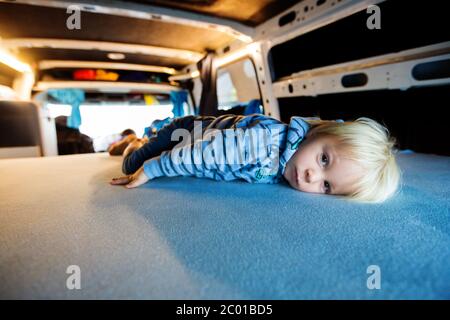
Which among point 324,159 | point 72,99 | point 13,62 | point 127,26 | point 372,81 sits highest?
point 127,26

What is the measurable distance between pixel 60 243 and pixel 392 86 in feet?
5.42

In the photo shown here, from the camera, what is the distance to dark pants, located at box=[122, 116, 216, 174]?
1.17 meters

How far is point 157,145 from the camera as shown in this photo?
1.24m

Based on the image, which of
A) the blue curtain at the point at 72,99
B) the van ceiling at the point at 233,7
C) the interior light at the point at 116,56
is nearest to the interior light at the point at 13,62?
the blue curtain at the point at 72,99

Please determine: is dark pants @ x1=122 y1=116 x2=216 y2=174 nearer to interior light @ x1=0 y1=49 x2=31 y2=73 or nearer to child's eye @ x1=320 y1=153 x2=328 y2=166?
child's eye @ x1=320 y1=153 x2=328 y2=166

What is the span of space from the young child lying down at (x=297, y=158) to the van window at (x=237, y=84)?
5.92ft

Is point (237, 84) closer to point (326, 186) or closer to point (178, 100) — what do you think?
point (178, 100)

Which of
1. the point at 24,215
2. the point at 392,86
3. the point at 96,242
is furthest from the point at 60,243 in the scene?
the point at 392,86

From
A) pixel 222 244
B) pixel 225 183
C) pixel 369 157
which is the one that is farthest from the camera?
pixel 225 183

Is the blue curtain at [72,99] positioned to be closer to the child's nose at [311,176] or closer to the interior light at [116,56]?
the interior light at [116,56]

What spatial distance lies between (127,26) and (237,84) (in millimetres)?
1494

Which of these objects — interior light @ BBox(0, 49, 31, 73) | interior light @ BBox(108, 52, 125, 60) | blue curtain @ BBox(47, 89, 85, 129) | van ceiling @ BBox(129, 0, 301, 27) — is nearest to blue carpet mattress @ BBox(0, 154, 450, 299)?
van ceiling @ BBox(129, 0, 301, 27)

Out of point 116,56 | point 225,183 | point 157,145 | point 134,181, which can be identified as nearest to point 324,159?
point 225,183

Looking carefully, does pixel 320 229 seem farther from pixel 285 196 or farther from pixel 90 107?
pixel 90 107
